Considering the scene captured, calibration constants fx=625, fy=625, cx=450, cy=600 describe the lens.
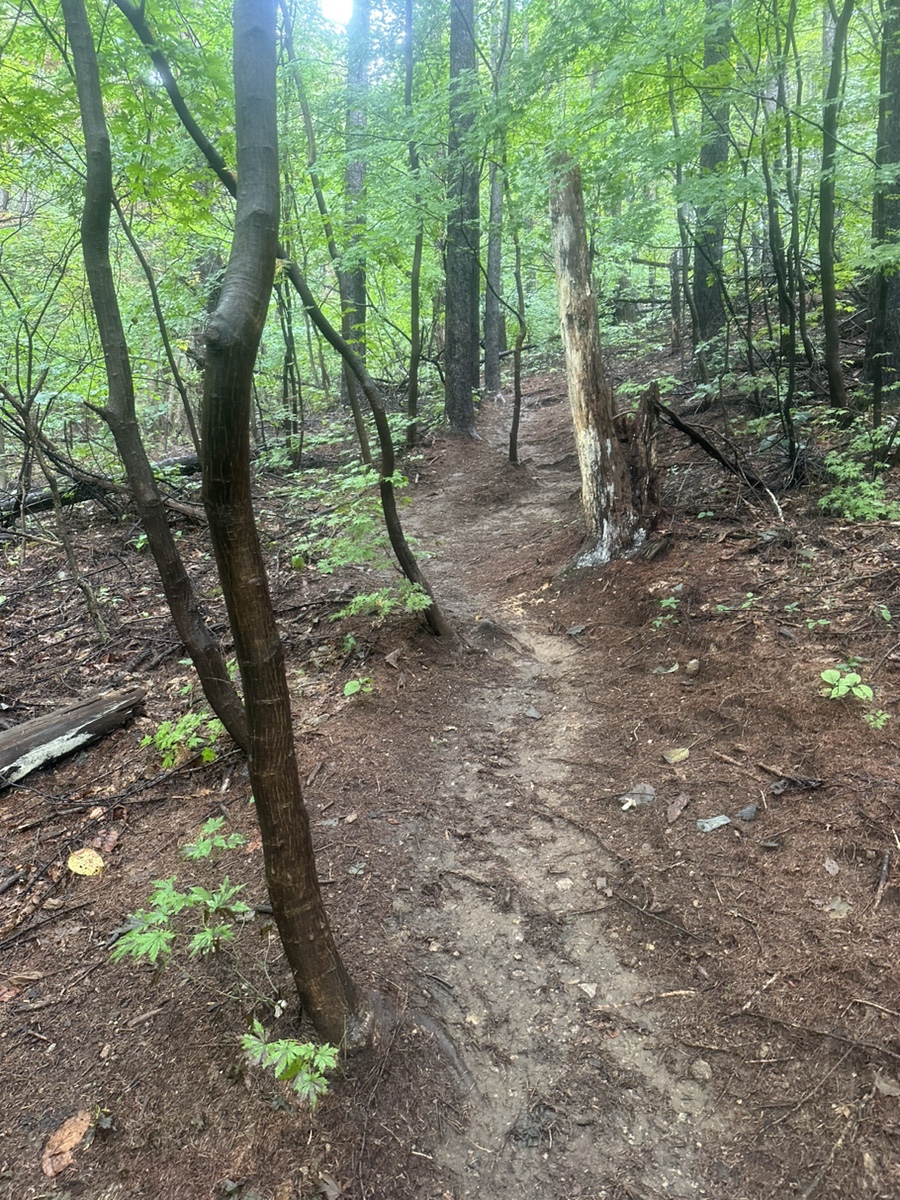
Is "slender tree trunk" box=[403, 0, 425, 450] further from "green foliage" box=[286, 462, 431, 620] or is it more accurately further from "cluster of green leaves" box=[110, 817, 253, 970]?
"cluster of green leaves" box=[110, 817, 253, 970]

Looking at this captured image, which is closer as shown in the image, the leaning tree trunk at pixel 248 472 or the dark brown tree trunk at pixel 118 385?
the leaning tree trunk at pixel 248 472

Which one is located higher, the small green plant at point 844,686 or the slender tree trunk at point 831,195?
the slender tree trunk at point 831,195

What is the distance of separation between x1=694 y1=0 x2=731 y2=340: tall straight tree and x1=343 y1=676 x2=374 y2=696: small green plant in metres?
5.65

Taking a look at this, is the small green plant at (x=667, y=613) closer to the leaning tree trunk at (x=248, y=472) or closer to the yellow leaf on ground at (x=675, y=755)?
the yellow leaf on ground at (x=675, y=755)

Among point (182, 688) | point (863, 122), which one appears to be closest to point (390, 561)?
point (182, 688)

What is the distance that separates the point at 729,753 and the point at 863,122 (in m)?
7.08

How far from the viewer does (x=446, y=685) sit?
5203 mm

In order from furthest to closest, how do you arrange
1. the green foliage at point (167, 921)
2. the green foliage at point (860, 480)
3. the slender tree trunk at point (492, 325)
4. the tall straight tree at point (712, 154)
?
the slender tree trunk at point (492, 325) < the tall straight tree at point (712, 154) < the green foliage at point (860, 480) < the green foliage at point (167, 921)

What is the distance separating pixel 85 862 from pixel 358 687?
210 centimetres

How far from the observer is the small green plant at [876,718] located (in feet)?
11.4

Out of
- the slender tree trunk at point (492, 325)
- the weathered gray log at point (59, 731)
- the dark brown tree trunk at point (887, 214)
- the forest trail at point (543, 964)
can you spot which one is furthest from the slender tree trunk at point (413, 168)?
the weathered gray log at point (59, 731)

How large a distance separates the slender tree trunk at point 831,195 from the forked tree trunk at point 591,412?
88.6 inches

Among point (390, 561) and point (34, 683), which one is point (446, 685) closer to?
point (390, 561)

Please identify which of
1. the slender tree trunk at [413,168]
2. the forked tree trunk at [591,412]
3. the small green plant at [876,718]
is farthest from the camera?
the slender tree trunk at [413,168]
